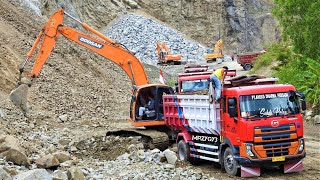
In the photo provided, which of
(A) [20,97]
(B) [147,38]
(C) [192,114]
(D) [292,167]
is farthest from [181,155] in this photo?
(B) [147,38]

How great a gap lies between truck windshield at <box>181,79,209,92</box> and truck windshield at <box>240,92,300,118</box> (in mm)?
7896

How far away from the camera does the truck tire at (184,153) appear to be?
13.6m

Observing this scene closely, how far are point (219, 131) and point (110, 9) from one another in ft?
147

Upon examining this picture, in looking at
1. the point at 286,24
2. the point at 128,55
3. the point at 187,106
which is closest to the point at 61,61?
the point at 128,55

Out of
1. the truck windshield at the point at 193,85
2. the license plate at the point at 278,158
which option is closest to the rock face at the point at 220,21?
the truck windshield at the point at 193,85

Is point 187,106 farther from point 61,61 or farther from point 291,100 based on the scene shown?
point 61,61

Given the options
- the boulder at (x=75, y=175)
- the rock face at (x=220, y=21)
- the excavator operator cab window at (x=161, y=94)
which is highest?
the rock face at (x=220, y=21)

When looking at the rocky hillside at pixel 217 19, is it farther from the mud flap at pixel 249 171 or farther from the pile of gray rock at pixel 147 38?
the mud flap at pixel 249 171

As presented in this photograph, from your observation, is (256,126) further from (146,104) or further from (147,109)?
(146,104)

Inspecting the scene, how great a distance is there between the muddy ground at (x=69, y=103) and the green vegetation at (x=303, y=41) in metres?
2.84

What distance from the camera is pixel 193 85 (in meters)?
20.2

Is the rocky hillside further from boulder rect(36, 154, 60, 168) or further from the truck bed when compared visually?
boulder rect(36, 154, 60, 168)

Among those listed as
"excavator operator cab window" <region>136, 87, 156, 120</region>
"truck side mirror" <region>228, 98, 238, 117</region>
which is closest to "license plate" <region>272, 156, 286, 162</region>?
"truck side mirror" <region>228, 98, 238, 117</region>

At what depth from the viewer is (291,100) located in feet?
38.1
